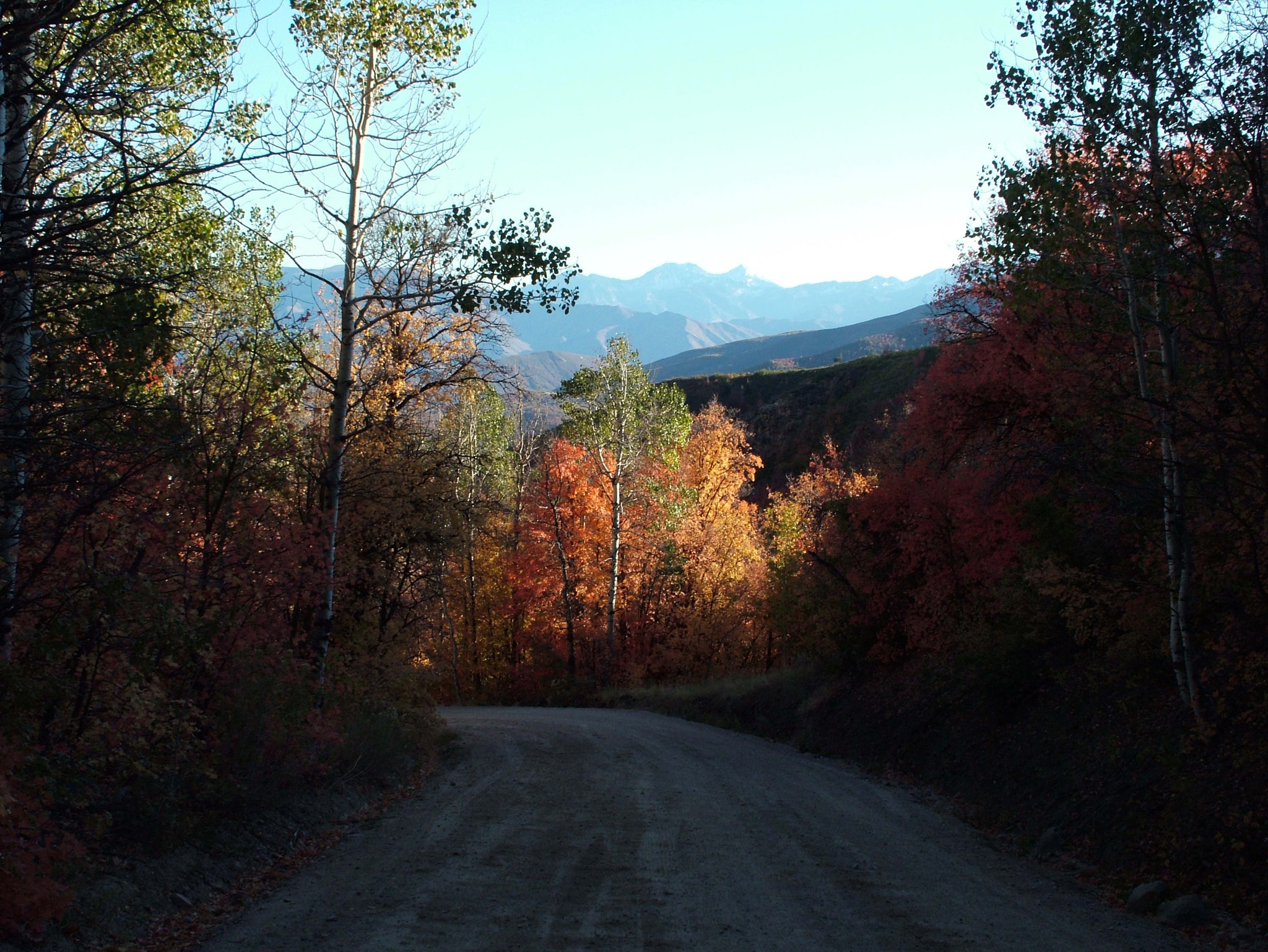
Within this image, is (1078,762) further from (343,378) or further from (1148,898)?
(343,378)

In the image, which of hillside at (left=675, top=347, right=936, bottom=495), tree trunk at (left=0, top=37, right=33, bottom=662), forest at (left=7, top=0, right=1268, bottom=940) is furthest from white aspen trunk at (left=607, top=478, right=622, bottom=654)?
hillside at (left=675, top=347, right=936, bottom=495)

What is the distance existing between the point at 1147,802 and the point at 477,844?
6.66 meters

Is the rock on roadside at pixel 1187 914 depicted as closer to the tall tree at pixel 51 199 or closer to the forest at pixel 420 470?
the forest at pixel 420 470

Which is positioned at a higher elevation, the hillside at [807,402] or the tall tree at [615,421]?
the hillside at [807,402]

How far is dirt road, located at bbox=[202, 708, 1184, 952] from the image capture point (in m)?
6.33

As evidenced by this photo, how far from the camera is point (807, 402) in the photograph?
85.2m

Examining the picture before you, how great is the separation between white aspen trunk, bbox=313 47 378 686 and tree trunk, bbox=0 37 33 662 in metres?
5.51

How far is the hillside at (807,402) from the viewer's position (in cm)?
7506

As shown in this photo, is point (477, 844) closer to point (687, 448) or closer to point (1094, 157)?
point (1094, 157)

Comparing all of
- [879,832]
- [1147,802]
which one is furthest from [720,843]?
[1147,802]

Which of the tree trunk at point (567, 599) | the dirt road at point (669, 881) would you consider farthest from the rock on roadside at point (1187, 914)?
the tree trunk at point (567, 599)

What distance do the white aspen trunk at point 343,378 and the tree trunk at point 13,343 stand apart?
5510 mm

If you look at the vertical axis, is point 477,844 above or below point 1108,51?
below

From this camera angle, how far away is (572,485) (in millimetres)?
36344
